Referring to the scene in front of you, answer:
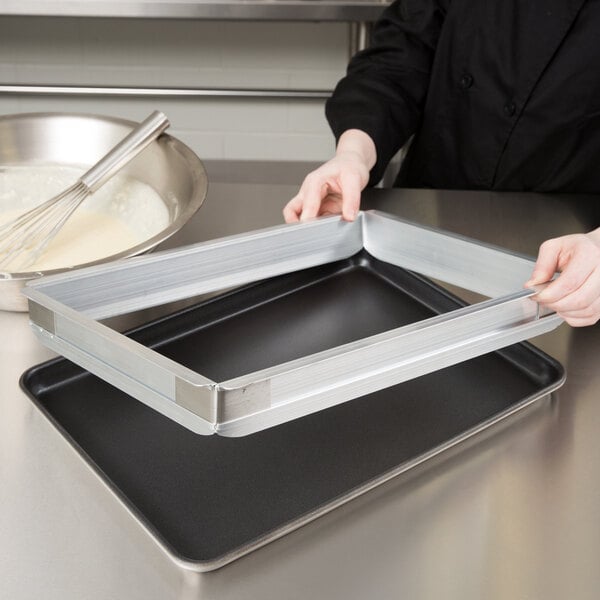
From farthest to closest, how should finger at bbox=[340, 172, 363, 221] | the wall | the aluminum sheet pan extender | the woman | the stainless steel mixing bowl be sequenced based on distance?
the wall
the woman
the stainless steel mixing bowl
finger at bbox=[340, 172, 363, 221]
the aluminum sheet pan extender

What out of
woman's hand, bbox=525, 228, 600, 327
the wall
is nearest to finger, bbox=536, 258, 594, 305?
woman's hand, bbox=525, 228, 600, 327

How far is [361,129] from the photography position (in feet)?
3.65

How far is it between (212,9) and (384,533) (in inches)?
61.0

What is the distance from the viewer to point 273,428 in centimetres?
65

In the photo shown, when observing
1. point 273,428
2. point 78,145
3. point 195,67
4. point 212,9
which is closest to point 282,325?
point 273,428

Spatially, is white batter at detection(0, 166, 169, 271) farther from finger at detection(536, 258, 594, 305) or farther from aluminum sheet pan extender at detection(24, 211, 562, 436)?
finger at detection(536, 258, 594, 305)

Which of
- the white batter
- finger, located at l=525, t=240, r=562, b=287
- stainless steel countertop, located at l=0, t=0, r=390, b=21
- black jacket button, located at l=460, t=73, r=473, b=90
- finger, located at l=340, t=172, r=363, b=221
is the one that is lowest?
the white batter

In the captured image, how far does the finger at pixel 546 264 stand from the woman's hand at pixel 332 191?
20cm

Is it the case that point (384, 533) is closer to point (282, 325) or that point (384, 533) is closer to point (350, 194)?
point (282, 325)

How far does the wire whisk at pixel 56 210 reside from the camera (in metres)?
0.87

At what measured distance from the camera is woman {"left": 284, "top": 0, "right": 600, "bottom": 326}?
3.75ft

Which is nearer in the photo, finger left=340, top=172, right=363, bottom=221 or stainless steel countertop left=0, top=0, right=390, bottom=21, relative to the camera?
finger left=340, top=172, right=363, bottom=221

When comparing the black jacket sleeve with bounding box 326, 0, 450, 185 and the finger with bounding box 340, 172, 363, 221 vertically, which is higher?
the black jacket sleeve with bounding box 326, 0, 450, 185

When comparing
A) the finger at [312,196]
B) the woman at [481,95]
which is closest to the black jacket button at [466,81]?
the woman at [481,95]
